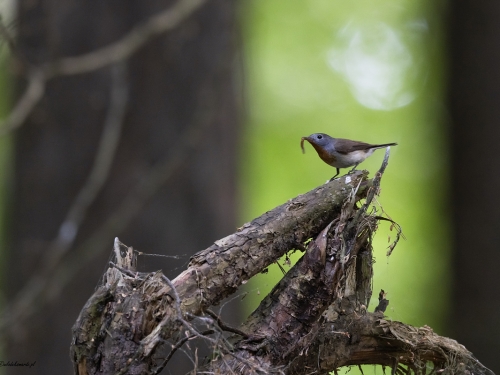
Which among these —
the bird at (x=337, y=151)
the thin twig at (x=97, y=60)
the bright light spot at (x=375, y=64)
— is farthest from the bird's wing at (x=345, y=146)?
the bright light spot at (x=375, y=64)

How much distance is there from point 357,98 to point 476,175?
4438 mm

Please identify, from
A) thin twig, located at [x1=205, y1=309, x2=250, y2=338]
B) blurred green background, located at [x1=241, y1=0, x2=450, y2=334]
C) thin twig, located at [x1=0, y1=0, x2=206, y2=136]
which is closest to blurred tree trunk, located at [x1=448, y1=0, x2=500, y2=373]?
blurred green background, located at [x1=241, y1=0, x2=450, y2=334]

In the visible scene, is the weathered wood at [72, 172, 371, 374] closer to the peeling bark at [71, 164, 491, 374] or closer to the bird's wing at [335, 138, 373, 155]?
the peeling bark at [71, 164, 491, 374]

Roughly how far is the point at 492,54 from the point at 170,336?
7.03 meters

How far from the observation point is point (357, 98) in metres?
11.5

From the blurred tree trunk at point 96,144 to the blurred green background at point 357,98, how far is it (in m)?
4.91

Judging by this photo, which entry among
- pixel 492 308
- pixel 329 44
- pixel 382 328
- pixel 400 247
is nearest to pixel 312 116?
pixel 329 44

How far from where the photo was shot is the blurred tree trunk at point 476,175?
276 inches

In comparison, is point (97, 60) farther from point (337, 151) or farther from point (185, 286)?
point (185, 286)

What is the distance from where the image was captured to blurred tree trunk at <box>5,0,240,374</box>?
4922 millimetres

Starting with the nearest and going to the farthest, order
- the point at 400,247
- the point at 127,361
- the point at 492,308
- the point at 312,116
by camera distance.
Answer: the point at 127,361
the point at 492,308
the point at 400,247
the point at 312,116

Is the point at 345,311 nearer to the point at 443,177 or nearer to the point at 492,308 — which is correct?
the point at 492,308

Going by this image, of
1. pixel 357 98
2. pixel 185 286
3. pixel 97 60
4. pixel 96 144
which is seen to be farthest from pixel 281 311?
pixel 357 98

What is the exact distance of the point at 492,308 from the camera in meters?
6.95
